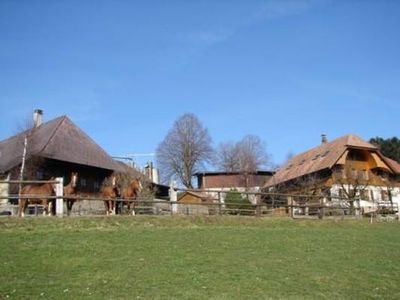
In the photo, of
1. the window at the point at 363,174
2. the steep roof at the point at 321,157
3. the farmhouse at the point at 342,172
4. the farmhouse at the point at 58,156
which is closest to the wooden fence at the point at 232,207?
the farmhouse at the point at 58,156

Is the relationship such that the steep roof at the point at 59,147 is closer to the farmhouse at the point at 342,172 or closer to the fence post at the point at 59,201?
the fence post at the point at 59,201

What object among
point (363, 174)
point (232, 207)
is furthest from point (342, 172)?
point (232, 207)

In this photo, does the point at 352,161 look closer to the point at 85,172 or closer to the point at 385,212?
the point at 385,212

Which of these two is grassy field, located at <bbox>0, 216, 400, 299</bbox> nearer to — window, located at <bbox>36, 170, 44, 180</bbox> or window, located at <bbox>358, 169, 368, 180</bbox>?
window, located at <bbox>36, 170, 44, 180</bbox>

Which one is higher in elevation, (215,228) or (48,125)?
(48,125)

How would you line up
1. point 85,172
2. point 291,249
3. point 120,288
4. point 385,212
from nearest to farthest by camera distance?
1. point 120,288
2. point 291,249
3. point 385,212
4. point 85,172

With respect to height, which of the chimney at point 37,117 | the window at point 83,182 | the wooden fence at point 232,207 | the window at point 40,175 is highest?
the chimney at point 37,117

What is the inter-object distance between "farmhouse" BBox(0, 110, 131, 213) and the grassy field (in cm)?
1834

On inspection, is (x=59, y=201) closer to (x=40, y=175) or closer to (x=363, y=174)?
(x=40, y=175)

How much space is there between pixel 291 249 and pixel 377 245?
4.34m

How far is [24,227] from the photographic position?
18266mm

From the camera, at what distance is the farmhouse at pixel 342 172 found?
179 ft

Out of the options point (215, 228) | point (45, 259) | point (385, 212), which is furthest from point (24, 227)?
point (385, 212)

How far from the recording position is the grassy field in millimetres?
11172
